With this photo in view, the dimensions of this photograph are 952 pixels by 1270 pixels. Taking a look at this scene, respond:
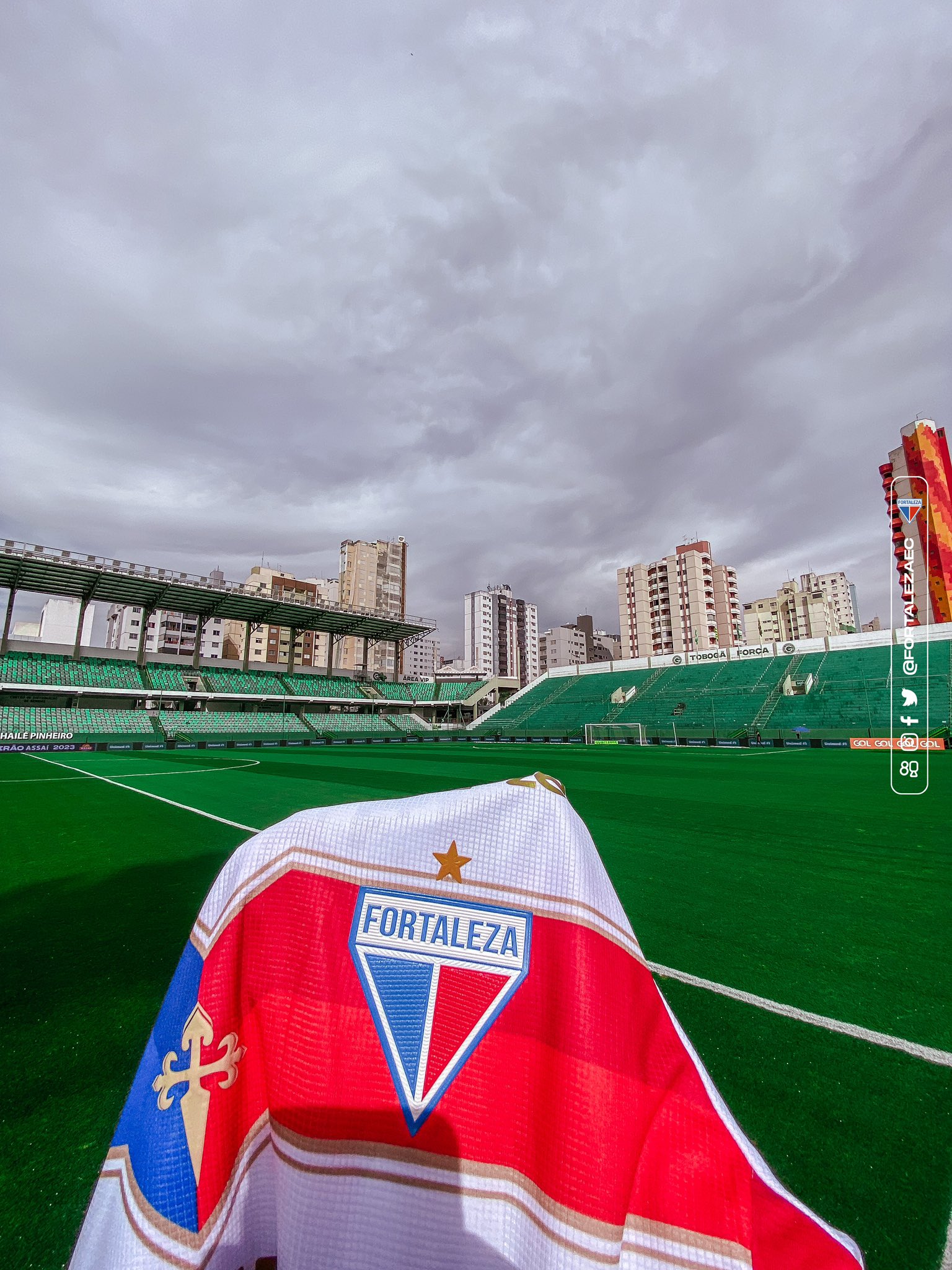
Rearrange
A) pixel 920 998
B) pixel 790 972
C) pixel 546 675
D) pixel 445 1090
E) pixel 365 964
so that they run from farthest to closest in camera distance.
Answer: pixel 546 675, pixel 790 972, pixel 920 998, pixel 365 964, pixel 445 1090

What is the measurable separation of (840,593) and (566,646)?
184 ft

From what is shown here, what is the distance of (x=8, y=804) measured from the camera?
409 inches

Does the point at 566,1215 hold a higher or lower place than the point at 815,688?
lower

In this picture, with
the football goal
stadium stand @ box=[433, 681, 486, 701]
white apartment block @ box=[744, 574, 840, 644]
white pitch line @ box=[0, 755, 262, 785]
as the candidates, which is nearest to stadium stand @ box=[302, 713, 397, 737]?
stadium stand @ box=[433, 681, 486, 701]

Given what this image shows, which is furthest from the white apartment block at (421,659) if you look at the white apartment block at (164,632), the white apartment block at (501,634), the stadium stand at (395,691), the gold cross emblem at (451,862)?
the gold cross emblem at (451,862)

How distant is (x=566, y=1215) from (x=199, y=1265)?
0.84 metres

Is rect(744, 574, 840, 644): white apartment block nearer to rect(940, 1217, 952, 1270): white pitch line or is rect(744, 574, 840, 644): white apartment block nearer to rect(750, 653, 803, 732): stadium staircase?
rect(750, 653, 803, 732): stadium staircase

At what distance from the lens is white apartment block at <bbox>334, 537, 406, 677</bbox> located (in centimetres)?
8888

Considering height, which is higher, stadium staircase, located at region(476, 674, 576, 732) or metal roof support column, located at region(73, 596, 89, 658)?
metal roof support column, located at region(73, 596, 89, 658)

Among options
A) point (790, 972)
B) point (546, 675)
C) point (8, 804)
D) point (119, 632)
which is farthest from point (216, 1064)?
point (119, 632)

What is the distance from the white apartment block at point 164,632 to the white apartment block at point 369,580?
19273 mm

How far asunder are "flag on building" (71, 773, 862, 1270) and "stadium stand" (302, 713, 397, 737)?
45.0 m

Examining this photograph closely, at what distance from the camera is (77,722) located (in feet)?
115

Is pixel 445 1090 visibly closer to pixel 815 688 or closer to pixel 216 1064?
pixel 216 1064
